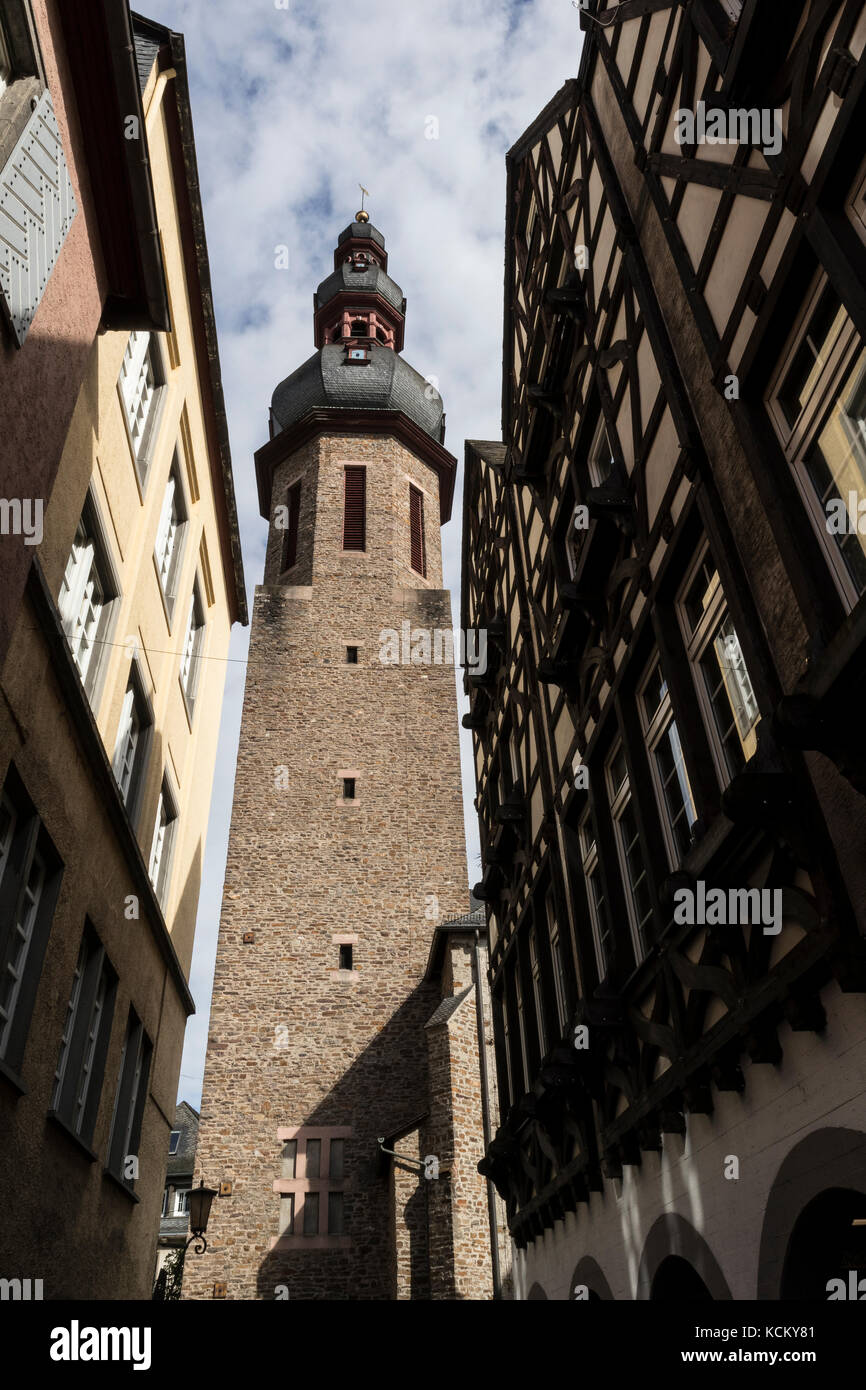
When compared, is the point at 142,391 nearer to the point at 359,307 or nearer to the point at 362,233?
the point at 359,307

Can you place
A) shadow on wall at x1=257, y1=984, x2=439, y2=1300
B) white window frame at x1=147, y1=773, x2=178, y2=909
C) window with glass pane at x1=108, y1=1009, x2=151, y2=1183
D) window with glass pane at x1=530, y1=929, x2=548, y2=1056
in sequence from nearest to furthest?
window with glass pane at x1=530, y1=929, x2=548, y2=1056 → window with glass pane at x1=108, y1=1009, x2=151, y2=1183 → white window frame at x1=147, y1=773, x2=178, y2=909 → shadow on wall at x1=257, y1=984, x2=439, y2=1300

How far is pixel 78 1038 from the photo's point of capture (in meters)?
8.05

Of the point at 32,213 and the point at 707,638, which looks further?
the point at 707,638

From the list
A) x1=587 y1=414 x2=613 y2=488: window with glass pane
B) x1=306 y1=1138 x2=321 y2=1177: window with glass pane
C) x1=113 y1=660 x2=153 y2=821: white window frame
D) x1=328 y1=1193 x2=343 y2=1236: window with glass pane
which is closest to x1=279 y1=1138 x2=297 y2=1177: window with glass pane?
x1=306 y1=1138 x2=321 y2=1177: window with glass pane

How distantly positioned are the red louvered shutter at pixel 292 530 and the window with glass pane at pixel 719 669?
21.8m

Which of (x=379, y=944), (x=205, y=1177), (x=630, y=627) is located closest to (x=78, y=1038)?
(x=630, y=627)

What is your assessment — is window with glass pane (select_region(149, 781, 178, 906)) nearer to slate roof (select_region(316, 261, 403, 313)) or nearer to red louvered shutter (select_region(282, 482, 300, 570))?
red louvered shutter (select_region(282, 482, 300, 570))

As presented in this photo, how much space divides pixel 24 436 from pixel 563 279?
552 centimetres

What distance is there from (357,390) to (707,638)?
26.5 meters

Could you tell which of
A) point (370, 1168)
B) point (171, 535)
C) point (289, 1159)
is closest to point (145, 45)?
point (171, 535)

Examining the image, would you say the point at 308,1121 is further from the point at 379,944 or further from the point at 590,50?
the point at 590,50

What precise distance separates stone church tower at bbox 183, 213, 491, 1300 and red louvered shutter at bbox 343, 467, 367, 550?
0.06m

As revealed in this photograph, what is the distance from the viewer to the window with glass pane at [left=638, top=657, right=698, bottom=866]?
5992mm

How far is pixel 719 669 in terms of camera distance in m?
5.61
